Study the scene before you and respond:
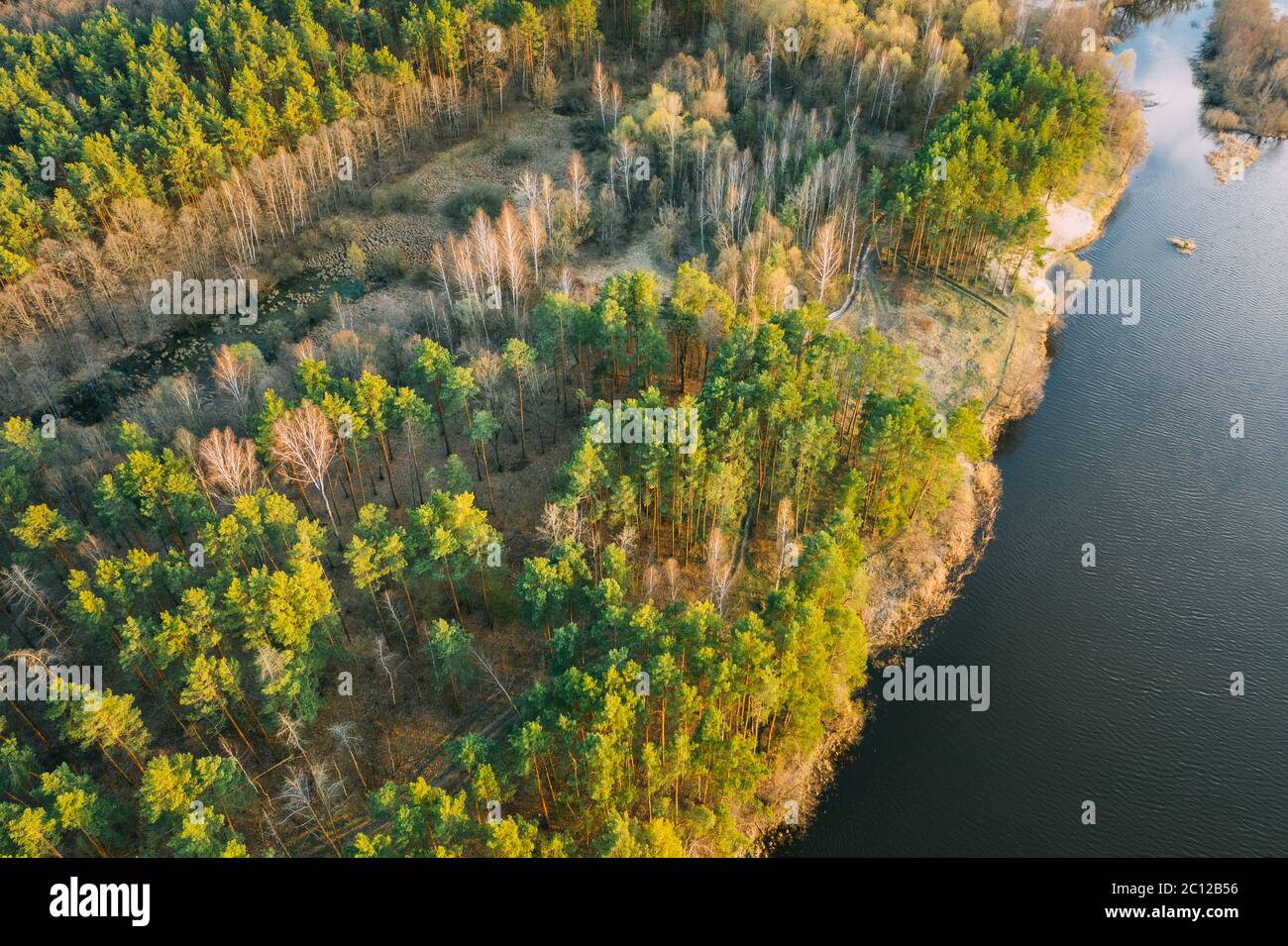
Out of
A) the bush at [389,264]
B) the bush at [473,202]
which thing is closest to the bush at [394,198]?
the bush at [473,202]

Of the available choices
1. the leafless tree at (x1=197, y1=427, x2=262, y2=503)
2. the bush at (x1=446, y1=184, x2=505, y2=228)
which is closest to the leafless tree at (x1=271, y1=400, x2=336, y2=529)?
the leafless tree at (x1=197, y1=427, x2=262, y2=503)

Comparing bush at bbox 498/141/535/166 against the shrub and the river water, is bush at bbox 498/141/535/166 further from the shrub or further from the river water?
the river water

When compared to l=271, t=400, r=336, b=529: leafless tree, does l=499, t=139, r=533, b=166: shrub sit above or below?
above

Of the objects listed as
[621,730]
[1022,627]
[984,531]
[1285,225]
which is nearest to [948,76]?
[1285,225]

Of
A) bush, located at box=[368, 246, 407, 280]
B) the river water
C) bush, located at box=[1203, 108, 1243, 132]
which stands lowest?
the river water

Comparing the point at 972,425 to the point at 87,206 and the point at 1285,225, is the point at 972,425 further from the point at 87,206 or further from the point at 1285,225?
the point at 87,206

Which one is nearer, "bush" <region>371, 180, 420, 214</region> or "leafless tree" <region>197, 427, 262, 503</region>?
"leafless tree" <region>197, 427, 262, 503</region>

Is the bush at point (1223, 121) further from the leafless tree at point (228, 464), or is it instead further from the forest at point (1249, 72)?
the leafless tree at point (228, 464)
